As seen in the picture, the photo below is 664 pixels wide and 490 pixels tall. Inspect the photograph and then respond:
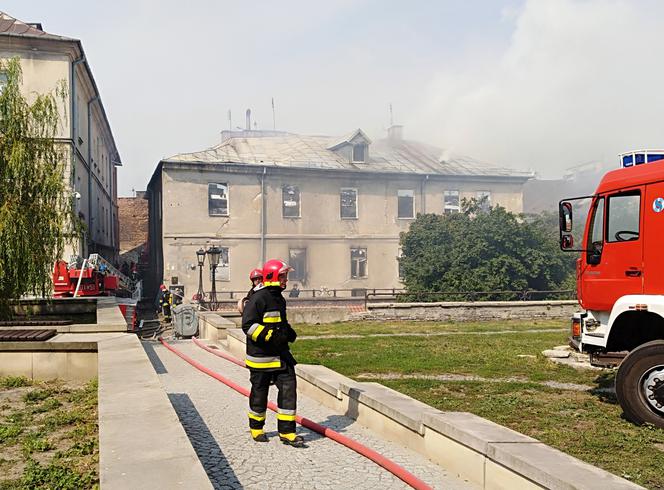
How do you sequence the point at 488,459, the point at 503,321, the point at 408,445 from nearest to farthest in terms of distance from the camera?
the point at 488,459
the point at 408,445
the point at 503,321

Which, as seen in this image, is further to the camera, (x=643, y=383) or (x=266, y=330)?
(x=643, y=383)

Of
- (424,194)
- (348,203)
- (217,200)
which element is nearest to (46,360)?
(217,200)

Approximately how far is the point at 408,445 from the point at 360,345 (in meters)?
8.53

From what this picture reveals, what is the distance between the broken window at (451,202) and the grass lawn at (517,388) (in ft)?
74.2

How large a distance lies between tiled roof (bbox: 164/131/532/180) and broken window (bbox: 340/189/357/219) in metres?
1.41

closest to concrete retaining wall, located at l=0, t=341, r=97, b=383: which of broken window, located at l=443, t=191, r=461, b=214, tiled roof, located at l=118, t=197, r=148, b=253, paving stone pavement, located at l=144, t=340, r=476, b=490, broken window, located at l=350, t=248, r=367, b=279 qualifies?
paving stone pavement, located at l=144, t=340, r=476, b=490

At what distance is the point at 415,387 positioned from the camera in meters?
8.30

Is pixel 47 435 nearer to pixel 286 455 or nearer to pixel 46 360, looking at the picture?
pixel 286 455

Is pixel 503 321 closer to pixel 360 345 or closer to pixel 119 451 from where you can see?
pixel 360 345

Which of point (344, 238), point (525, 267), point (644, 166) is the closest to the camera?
point (644, 166)

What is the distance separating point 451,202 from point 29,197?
99.9ft

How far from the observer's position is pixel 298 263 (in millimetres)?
35656

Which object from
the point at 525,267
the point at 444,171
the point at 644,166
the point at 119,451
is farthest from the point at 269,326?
the point at 444,171

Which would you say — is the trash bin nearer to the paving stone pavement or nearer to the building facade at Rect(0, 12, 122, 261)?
the building facade at Rect(0, 12, 122, 261)
